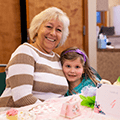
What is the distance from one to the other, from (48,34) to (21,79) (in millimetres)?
516

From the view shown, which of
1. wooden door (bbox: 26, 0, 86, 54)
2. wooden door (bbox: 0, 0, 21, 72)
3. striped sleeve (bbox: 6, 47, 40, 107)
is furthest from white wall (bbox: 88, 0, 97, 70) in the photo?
striped sleeve (bbox: 6, 47, 40, 107)

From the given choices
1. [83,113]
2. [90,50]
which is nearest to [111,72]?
[90,50]

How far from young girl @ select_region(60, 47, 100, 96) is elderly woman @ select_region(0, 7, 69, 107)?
2.9 inches

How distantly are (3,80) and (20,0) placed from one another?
141 cm

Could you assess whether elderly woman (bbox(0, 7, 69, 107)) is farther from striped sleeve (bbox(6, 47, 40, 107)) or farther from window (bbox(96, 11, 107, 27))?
window (bbox(96, 11, 107, 27))

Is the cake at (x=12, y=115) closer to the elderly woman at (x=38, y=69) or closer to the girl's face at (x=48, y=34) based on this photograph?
the elderly woman at (x=38, y=69)

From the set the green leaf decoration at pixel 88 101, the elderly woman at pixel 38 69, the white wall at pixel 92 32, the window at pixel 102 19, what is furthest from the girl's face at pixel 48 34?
the window at pixel 102 19

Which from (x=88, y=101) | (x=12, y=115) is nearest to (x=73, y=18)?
(x=88, y=101)

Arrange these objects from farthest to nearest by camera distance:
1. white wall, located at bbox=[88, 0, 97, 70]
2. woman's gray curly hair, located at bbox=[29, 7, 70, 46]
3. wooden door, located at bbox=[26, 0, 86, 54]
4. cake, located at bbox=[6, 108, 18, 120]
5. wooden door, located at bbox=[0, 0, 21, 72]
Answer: white wall, located at bbox=[88, 0, 97, 70] → wooden door, located at bbox=[26, 0, 86, 54] → wooden door, located at bbox=[0, 0, 21, 72] → woman's gray curly hair, located at bbox=[29, 7, 70, 46] → cake, located at bbox=[6, 108, 18, 120]

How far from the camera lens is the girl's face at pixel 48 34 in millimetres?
1414

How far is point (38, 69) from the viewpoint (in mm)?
1251

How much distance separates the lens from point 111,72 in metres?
2.73

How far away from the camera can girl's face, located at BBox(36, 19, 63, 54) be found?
55.7 inches

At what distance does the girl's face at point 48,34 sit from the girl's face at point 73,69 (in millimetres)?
206
